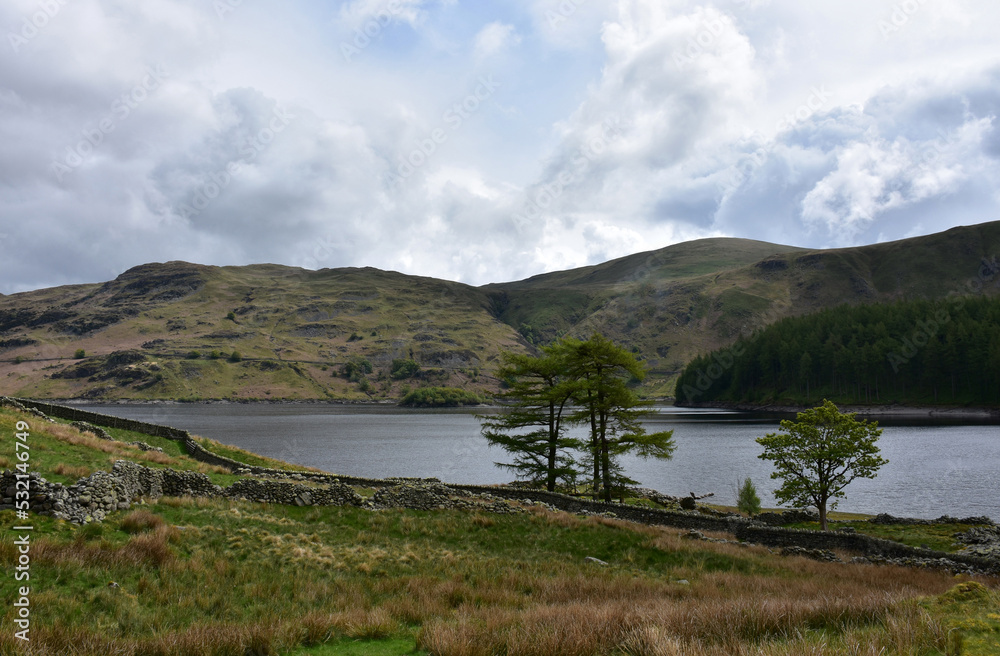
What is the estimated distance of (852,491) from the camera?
2007 inches

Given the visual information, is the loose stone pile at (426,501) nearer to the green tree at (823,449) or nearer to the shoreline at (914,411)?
the green tree at (823,449)

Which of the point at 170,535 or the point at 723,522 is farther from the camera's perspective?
the point at 723,522

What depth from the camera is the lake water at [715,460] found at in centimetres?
4775

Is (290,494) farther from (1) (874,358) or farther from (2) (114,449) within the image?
(1) (874,358)

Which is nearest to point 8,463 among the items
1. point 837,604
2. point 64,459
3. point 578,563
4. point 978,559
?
point 64,459

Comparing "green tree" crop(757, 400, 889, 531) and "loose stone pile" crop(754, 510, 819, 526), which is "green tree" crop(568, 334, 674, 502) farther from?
"loose stone pile" crop(754, 510, 819, 526)

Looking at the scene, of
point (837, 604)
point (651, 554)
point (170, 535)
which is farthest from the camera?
point (651, 554)

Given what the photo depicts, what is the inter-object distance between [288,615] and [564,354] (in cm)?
3066

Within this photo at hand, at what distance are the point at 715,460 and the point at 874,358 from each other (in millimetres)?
104401

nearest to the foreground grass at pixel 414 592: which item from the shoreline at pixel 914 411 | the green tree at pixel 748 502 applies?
the green tree at pixel 748 502

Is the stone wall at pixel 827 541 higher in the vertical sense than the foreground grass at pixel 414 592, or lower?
lower

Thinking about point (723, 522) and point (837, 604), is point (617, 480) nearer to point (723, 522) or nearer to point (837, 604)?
point (723, 522)

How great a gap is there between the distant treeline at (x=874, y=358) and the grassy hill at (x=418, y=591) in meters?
144

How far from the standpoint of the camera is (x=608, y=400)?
3709 cm
